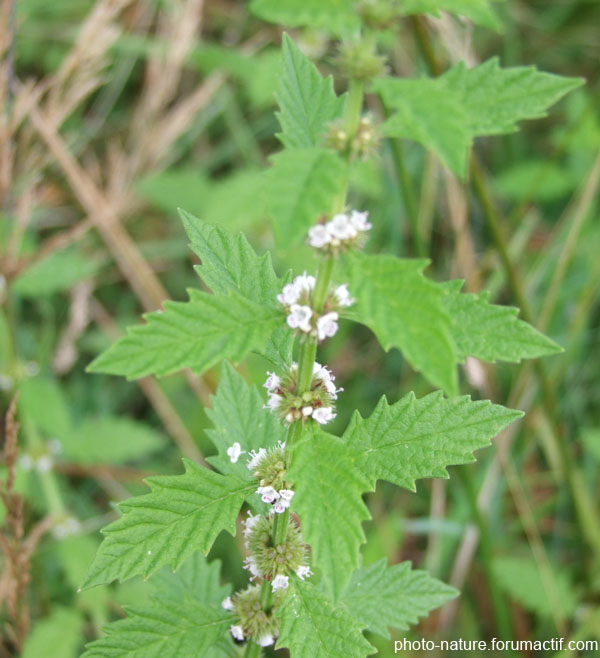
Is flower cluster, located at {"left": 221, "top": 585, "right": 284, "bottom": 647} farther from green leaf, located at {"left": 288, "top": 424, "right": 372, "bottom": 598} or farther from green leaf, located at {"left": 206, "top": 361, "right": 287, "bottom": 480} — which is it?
green leaf, located at {"left": 288, "top": 424, "right": 372, "bottom": 598}

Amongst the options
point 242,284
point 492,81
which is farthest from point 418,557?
point 492,81

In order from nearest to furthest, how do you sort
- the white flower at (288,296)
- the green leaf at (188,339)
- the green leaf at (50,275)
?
the green leaf at (188,339)
the white flower at (288,296)
the green leaf at (50,275)

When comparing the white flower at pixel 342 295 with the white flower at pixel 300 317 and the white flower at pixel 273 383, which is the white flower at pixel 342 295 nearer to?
the white flower at pixel 300 317

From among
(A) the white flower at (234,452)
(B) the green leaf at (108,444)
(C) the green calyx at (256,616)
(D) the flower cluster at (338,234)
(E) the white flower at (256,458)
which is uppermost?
(D) the flower cluster at (338,234)

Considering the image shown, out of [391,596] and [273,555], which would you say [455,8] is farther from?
[391,596]

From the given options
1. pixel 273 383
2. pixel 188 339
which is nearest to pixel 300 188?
pixel 188 339

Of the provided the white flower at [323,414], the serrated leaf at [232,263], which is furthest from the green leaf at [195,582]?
the serrated leaf at [232,263]

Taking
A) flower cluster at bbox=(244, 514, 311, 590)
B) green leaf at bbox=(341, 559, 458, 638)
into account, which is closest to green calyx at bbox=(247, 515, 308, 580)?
flower cluster at bbox=(244, 514, 311, 590)
